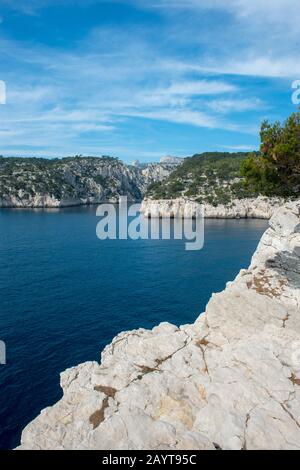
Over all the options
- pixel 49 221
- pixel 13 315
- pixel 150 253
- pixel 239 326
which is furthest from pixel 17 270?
pixel 49 221

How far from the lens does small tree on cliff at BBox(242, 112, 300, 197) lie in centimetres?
2908

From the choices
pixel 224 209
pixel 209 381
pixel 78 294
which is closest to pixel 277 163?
pixel 209 381

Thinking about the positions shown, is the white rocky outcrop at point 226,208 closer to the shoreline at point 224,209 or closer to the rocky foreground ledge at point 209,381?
the shoreline at point 224,209

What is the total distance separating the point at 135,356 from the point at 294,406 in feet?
45.9

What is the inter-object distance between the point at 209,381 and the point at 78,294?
40511 mm

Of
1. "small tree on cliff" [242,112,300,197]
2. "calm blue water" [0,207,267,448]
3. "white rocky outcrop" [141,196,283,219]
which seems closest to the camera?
"small tree on cliff" [242,112,300,197]

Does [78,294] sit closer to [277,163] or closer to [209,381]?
[209,381]

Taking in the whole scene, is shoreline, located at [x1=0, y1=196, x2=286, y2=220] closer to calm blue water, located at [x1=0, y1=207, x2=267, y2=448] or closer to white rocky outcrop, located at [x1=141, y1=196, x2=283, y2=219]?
white rocky outcrop, located at [x1=141, y1=196, x2=283, y2=219]

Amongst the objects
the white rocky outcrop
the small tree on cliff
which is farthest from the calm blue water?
the white rocky outcrop

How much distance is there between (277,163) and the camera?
30031 mm

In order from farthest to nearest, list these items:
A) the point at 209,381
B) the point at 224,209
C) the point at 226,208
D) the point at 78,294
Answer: the point at 224,209
the point at 226,208
the point at 78,294
the point at 209,381

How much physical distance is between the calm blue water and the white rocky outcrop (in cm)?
5535

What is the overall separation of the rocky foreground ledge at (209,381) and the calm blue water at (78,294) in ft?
22.9

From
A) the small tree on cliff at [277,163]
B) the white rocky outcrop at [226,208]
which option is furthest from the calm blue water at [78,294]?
the white rocky outcrop at [226,208]
